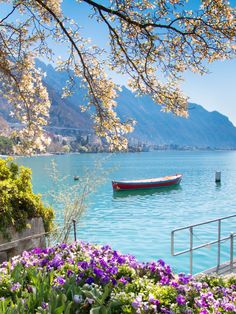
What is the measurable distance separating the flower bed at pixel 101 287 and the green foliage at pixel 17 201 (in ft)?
3.91

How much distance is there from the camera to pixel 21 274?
4.84 meters

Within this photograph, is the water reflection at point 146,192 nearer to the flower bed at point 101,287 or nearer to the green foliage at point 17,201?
the green foliage at point 17,201

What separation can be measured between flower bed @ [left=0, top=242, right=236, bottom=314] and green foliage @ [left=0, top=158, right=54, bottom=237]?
3.91 ft

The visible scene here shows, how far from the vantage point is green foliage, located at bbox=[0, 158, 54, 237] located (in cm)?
673

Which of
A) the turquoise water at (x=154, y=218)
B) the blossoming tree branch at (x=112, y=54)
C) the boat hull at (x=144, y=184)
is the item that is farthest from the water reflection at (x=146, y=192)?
the blossoming tree branch at (x=112, y=54)

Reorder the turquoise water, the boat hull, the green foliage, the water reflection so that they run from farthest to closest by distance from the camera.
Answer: the boat hull
the water reflection
the turquoise water
the green foliage

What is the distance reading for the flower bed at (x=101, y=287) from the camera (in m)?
3.77

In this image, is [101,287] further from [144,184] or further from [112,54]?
[144,184]

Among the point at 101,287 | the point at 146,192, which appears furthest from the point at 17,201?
the point at 146,192

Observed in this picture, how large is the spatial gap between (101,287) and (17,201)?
128 inches

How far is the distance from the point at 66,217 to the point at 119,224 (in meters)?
17.4

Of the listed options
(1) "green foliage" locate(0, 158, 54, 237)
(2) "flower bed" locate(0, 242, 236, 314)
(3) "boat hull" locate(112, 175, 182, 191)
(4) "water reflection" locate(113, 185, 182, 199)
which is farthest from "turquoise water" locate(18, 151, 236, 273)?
(2) "flower bed" locate(0, 242, 236, 314)

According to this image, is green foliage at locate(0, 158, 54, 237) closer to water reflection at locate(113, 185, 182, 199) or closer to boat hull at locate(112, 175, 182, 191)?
water reflection at locate(113, 185, 182, 199)

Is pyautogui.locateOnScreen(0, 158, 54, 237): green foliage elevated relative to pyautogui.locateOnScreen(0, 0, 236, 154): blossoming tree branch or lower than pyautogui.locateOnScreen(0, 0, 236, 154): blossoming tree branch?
lower
